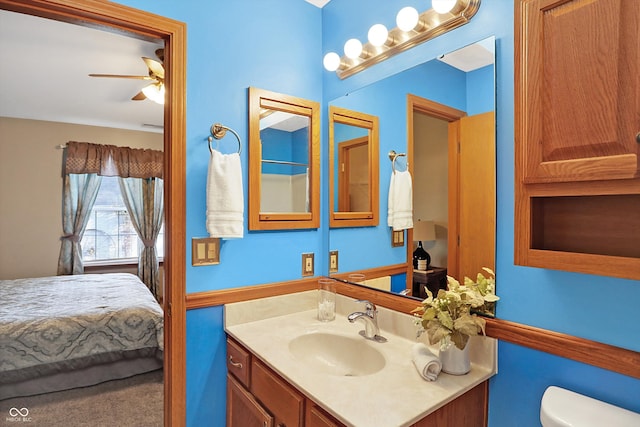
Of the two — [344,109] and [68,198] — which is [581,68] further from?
[68,198]

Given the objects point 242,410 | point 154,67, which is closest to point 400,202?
point 242,410

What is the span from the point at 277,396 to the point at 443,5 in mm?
1478

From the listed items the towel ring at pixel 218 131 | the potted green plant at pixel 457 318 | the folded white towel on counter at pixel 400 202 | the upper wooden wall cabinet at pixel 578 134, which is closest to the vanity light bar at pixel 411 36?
the upper wooden wall cabinet at pixel 578 134

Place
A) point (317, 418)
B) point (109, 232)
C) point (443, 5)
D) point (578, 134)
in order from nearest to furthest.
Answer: point (578, 134) < point (317, 418) < point (443, 5) < point (109, 232)

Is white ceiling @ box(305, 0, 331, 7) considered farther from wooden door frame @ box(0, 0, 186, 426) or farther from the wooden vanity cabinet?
the wooden vanity cabinet

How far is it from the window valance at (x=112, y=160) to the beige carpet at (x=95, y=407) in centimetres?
261

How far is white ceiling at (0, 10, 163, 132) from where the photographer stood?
2.14 meters

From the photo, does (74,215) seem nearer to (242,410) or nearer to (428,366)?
(242,410)

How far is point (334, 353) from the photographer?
146 centimetres

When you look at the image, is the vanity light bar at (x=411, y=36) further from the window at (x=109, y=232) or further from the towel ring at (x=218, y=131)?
the window at (x=109, y=232)

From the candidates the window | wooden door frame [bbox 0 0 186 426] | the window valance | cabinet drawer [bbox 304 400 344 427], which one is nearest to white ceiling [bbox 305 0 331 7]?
wooden door frame [bbox 0 0 186 426]

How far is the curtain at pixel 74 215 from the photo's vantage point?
4262mm

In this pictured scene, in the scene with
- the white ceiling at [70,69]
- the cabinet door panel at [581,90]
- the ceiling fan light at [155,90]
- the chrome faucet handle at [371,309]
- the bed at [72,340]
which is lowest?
the bed at [72,340]

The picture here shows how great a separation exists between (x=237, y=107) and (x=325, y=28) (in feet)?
2.33
